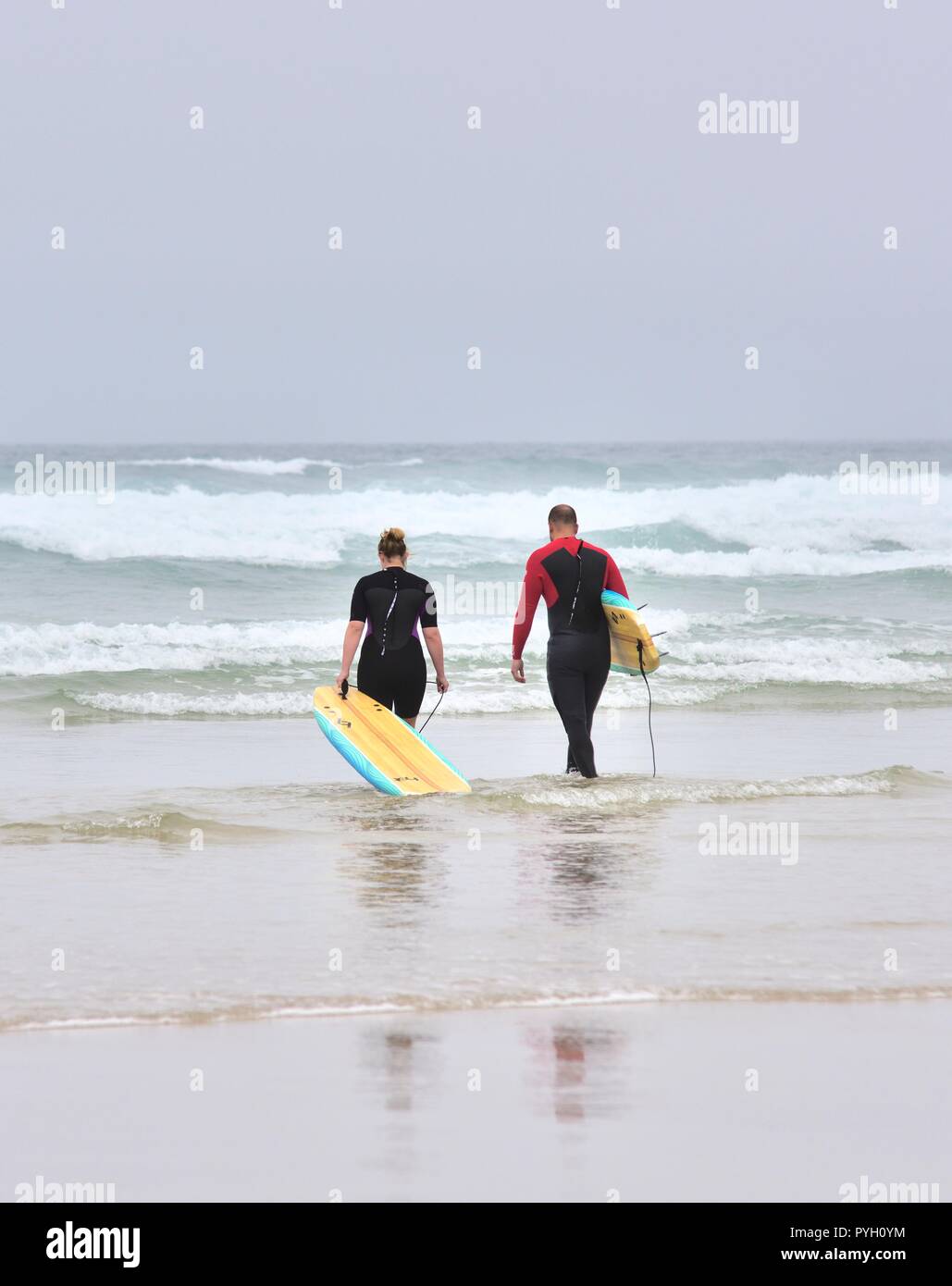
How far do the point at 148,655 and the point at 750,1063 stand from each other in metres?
13.4

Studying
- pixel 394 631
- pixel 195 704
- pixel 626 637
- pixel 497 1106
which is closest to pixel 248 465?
pixel 195 704

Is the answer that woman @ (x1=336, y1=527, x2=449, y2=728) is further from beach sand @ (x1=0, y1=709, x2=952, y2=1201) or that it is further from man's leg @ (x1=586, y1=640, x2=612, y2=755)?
man's leg @ (x1=586, y1=640, x2=612, y2=755)

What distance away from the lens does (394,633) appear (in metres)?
8.55

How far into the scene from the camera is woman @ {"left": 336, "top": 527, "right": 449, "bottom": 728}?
8.51 metres

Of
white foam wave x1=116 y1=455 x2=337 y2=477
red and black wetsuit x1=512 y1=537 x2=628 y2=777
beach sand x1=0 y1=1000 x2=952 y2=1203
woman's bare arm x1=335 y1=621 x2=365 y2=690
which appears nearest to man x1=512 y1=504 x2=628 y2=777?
red and black wetsuit x1=512 y1=537 x2=628 y2=777

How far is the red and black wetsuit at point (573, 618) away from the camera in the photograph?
874 centimetres

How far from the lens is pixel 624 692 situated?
15211 millimetres

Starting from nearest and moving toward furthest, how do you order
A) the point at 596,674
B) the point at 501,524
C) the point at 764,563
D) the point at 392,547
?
the point at 392,547 → the point at 596,674 → the point at 764,563 → the point at 501,524

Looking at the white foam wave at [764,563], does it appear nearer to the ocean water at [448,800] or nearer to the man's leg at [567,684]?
the ocean water at [448,800]

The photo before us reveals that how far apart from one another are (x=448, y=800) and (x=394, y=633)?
3.16ft

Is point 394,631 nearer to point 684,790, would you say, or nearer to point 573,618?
point 573,618
